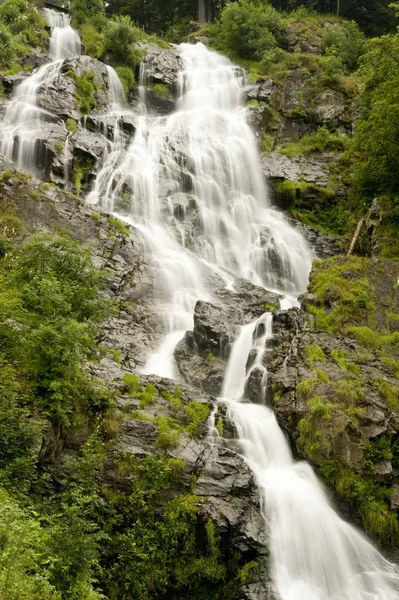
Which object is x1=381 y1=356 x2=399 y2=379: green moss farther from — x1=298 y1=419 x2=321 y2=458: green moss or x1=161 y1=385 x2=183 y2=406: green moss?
x1=161 y1=385 x2=183 y2=406: green moss

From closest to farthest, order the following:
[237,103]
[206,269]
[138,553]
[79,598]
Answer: [79,598], [138,553], [206,269], [237,103]

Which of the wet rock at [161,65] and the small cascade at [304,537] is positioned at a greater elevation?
the wet rock at [161,65]

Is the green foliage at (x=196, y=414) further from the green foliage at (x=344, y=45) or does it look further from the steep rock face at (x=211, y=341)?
the green foliage at (x=344, y=45)

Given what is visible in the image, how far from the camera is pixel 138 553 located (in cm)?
888

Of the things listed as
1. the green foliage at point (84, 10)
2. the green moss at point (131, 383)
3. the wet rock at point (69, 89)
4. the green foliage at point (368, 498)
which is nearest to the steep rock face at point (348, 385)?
the green foliage at point (368, 498)

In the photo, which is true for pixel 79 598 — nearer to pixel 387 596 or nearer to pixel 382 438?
pixel 387 596

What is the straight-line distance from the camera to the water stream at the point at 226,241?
32.3 ft

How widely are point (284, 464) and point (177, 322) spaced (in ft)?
21.5

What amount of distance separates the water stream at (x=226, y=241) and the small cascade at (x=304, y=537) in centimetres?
2

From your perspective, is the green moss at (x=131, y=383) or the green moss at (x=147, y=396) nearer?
the green moss at (x=147, y=396)

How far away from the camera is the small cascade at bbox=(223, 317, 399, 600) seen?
9.31 meters

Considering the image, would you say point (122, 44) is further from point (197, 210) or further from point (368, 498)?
point (368, 498)

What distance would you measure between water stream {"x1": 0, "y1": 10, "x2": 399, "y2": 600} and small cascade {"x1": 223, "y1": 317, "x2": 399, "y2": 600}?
0.02 metres

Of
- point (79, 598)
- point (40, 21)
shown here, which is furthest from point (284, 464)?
point (40, 21)
